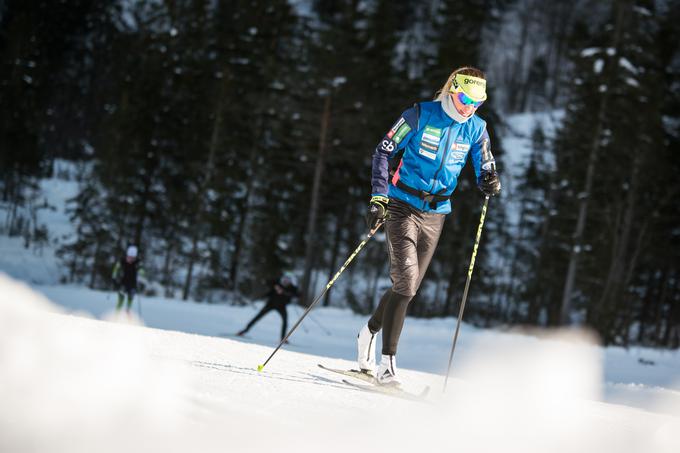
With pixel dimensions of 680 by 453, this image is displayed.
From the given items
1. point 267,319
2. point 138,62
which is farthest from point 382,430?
point 138,62

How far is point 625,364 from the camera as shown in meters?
14.8

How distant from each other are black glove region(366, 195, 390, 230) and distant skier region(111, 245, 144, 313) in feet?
35.1

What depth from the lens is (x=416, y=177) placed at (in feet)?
16.6

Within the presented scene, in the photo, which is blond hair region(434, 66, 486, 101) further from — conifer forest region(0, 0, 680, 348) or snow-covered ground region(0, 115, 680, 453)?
conifer forest region(0, 0, 680, 348)

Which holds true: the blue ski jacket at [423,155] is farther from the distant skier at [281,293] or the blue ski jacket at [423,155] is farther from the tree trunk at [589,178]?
the tree trunk at [589,178]

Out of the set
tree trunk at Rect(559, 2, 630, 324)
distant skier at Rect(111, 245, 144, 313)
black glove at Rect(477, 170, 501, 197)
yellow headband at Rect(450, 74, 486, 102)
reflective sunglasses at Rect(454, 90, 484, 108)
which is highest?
tree trunk at Rect(559, 2, 630, 324)

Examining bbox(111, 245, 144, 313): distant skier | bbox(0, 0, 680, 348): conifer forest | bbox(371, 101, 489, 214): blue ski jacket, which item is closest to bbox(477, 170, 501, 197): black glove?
bbox(371, 101, 489, 214): blue ski jacket

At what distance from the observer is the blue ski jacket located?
5012mm

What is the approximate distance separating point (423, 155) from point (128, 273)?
11149mm

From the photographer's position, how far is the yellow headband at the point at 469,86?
4.98 meters

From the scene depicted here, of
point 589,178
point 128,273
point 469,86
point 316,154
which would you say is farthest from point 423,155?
point 316,154

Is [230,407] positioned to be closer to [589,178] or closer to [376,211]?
[376,211]

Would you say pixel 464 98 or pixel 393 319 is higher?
pixel 464 98

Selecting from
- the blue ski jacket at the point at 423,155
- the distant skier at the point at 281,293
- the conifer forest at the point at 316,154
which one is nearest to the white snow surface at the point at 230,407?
the blue ski jacket at the point at 423,155
